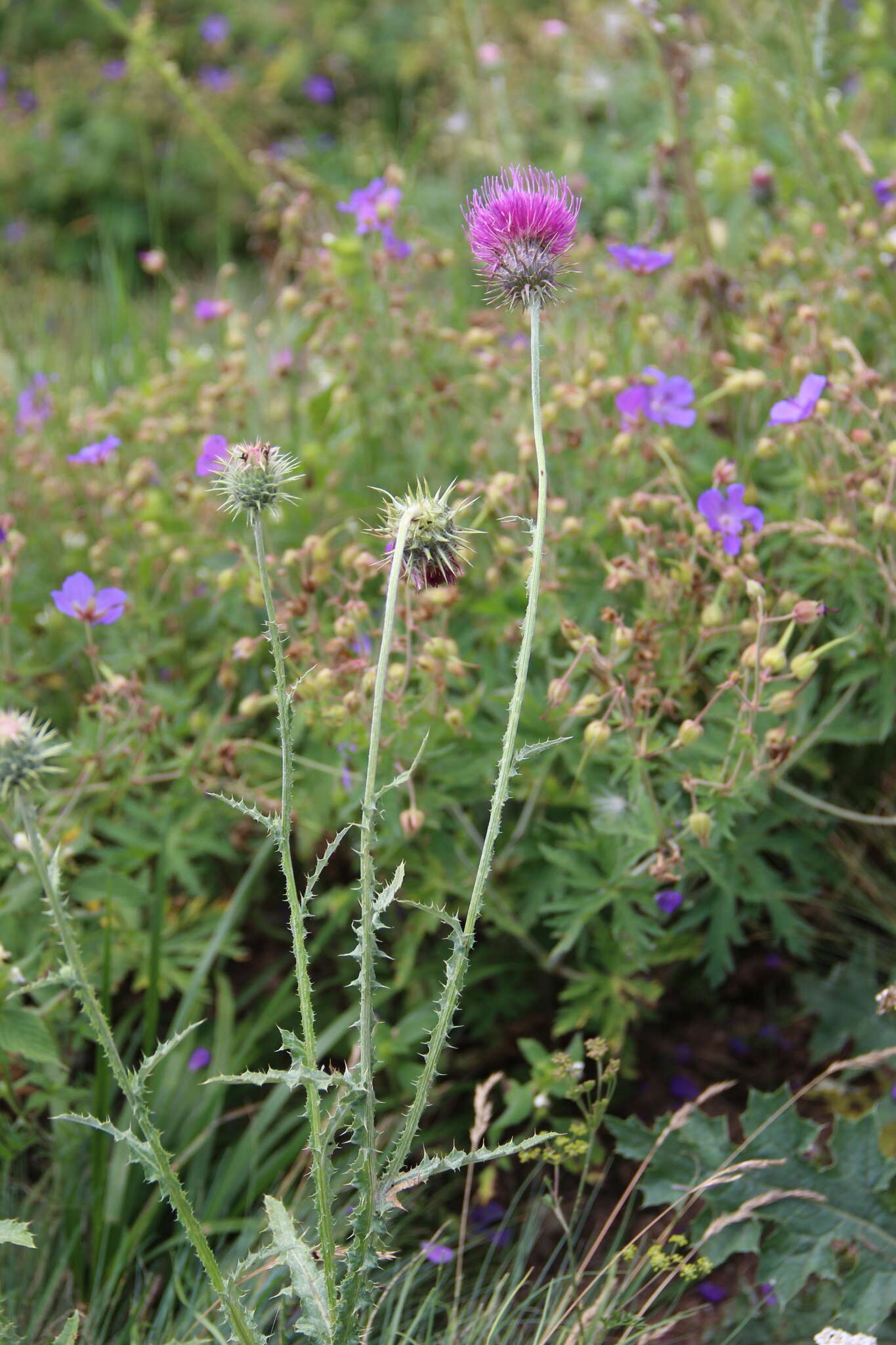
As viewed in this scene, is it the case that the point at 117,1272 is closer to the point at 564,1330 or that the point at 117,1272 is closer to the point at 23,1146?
the point at 23,1146

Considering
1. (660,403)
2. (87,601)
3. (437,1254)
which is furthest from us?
(660,403)

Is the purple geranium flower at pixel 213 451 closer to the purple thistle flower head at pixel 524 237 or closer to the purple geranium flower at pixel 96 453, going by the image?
the purple geranium flower at pixel 96 453

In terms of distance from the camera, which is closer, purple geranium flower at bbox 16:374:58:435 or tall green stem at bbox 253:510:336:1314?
tall green stem at bbox 253:510:336:1314

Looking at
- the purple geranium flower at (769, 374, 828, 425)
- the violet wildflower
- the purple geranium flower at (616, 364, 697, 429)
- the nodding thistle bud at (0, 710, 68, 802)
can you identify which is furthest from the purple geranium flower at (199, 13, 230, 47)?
the nodding thistle bud at (0, 710, 68, 802)

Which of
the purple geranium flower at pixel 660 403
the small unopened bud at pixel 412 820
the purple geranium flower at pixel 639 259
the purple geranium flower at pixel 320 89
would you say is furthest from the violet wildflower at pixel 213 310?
the purple geranium flower at pixel 320 89

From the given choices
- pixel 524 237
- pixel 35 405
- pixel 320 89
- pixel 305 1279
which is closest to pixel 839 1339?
pixel 305 1279

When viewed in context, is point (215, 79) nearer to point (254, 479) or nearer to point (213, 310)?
point (213, 310)

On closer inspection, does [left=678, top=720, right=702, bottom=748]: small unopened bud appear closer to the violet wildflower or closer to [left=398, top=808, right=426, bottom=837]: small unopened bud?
[left=398, top=808, right=426, bottom=837]: small unopened bud
